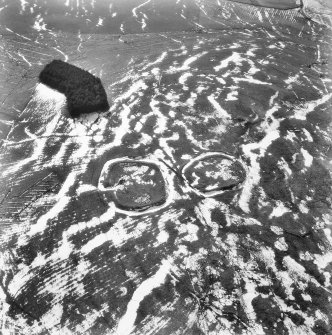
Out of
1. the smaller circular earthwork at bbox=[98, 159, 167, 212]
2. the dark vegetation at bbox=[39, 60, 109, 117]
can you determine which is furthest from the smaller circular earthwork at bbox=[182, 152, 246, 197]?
the dark vegetation at bbox=[39, 60, 109, 117]

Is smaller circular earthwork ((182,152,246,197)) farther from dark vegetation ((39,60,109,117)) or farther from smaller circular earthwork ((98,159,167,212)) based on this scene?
dark vegetation ((39,60,109,117))

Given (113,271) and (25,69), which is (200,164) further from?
(25,69)

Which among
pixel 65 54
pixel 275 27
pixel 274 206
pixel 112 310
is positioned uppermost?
pixel 275 27

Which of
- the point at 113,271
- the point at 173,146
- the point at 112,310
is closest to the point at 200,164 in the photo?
the point at 173,146

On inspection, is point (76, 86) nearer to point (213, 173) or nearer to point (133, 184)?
point (133, 184)

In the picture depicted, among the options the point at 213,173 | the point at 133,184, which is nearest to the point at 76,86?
the point at 133,184

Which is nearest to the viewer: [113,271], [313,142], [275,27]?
[113,271]
